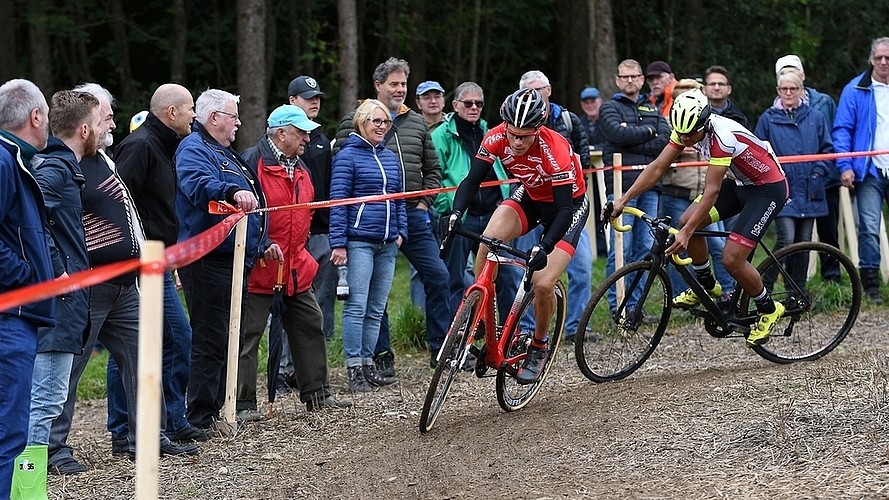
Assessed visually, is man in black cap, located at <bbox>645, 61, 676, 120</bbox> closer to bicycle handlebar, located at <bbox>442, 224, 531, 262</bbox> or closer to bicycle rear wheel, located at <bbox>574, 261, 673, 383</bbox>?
bicycle rear wheel, located at <bbox>574, 261, 673, 383</bbox>

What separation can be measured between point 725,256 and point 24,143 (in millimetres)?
5005

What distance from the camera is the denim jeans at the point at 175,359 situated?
269 inches

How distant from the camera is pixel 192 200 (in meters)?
6.99

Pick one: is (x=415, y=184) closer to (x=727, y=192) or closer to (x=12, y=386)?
(x=727, y=192)

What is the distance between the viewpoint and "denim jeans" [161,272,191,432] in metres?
6.82

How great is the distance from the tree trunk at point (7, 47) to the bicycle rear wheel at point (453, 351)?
49.8 ft

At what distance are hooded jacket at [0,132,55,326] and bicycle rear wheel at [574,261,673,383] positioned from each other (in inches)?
153

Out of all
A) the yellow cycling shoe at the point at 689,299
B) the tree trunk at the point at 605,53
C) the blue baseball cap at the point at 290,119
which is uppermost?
the tree trunk at the point at 605,53

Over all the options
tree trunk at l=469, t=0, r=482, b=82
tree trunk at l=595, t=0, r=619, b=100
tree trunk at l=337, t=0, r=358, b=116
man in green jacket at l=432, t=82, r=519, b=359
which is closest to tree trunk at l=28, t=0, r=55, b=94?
tree trunk at l=337, t=0, r=358, b=116

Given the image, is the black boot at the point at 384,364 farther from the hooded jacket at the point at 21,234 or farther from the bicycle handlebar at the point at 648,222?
the hooded jacket at the point at 21,234

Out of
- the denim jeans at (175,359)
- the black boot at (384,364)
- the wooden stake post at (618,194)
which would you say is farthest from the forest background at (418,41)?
the denim jeans at (175,359)

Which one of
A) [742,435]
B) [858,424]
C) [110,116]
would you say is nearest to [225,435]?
[110,116]

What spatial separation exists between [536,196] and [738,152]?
1502 mm

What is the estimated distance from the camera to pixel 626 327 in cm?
784
